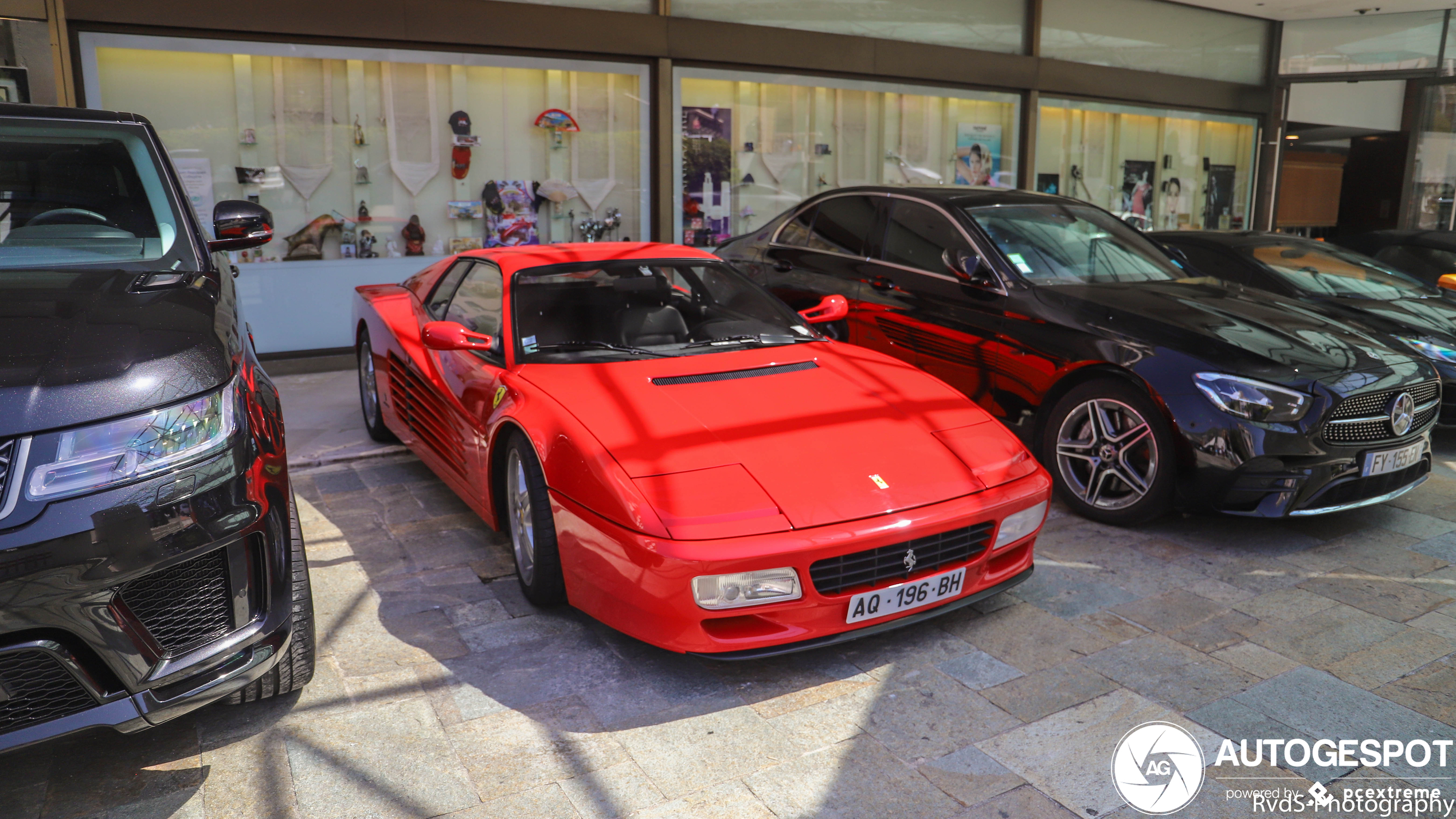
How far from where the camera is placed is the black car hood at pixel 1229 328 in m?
4.12

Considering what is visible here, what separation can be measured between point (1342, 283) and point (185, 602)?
675 cm

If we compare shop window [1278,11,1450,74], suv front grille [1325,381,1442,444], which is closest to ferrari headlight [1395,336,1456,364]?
suv front grille [1325,381,1442,444]

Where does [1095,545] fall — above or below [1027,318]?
below

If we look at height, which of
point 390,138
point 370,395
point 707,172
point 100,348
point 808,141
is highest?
point 808,141

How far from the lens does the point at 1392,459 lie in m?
4.19

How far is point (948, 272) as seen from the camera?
16.9ft

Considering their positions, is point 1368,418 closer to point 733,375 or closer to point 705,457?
point 733,375

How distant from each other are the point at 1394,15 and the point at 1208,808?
13.1 m

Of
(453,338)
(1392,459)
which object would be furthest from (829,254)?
(1392,459)

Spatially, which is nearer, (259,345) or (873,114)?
(259,345)

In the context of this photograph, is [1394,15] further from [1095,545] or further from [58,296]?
[58,296]

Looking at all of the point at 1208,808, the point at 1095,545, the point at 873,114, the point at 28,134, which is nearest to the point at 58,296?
the point at 28,134

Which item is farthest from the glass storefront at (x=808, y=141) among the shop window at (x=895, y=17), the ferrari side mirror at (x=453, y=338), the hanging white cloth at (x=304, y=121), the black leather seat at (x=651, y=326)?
the ferrari side mirror at (x=453, y=338)

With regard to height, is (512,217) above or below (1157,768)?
above
